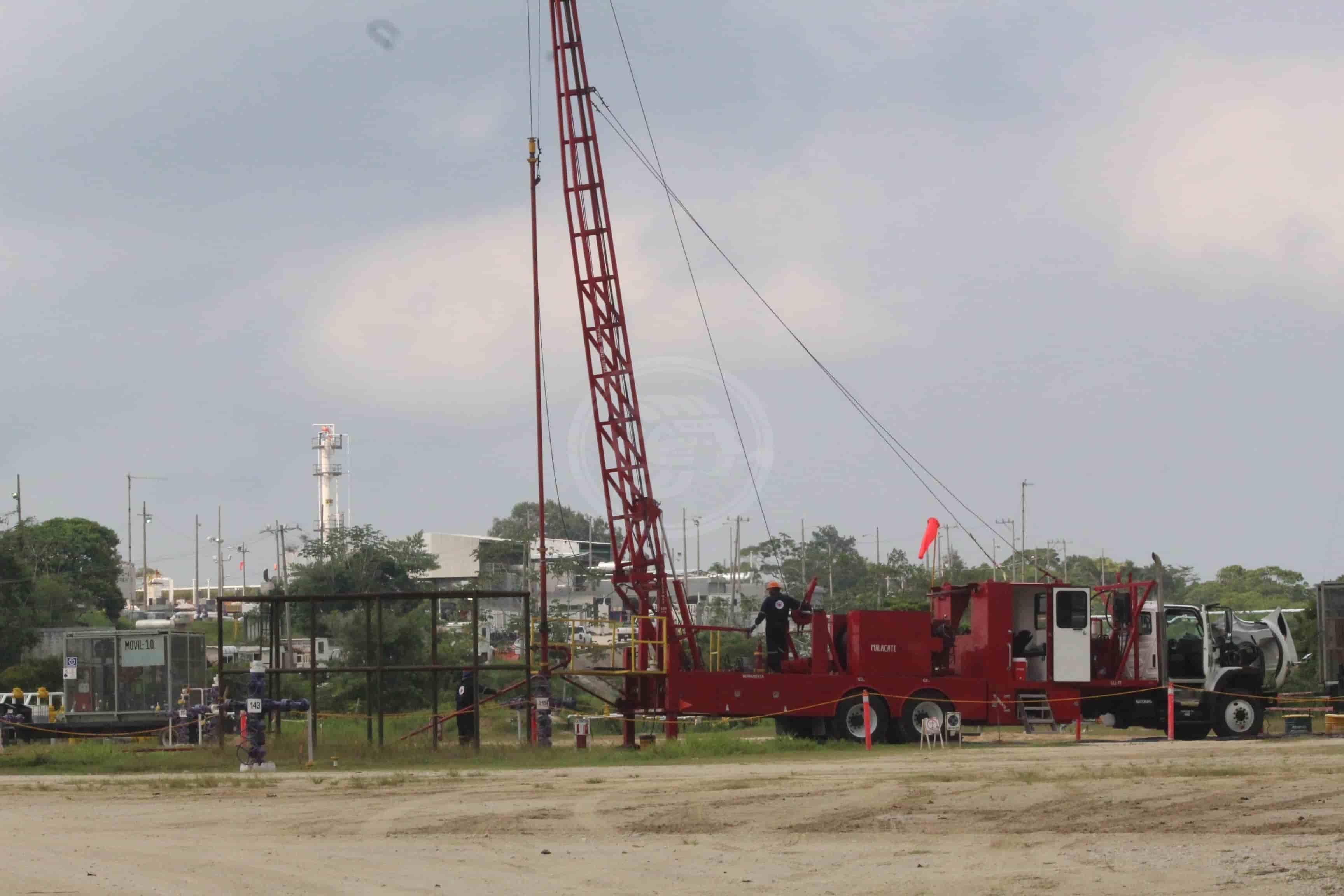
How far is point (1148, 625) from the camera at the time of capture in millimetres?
33094

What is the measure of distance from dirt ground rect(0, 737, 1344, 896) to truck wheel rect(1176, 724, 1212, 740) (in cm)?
820

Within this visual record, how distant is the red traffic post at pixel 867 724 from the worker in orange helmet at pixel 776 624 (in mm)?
2125

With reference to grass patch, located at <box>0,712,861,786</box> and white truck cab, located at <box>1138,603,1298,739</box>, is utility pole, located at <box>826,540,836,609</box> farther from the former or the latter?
grass patch, located at <box>0,712,861,786</box>

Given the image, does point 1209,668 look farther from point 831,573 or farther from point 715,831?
point 831,573

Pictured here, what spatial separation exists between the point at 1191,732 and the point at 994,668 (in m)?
4.66

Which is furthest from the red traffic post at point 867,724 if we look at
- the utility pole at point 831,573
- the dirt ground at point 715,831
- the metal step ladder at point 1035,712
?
the utility pole at point 831,573

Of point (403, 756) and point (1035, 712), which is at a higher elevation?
point (1035, 712)

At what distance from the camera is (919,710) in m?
31.9

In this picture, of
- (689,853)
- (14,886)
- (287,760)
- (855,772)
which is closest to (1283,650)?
(855,772)

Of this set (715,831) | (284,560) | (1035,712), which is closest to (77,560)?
(284,560)

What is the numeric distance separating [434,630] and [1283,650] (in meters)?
17.8

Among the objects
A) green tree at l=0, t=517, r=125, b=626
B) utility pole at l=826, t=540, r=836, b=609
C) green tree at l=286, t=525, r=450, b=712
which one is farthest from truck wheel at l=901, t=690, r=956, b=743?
green tree at l=0, t=517, r=125, b=626

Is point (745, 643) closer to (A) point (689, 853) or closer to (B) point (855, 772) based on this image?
(B) point (855, 772)

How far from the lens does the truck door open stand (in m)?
32.3
